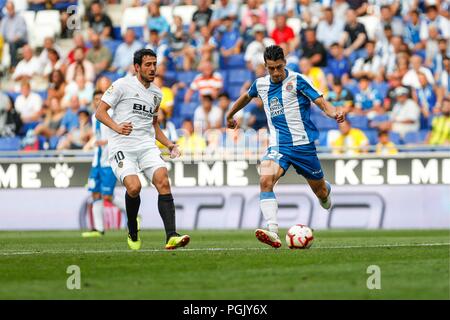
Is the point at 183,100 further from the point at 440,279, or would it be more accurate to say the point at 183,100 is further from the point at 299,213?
the point at 440,279

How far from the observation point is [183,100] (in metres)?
25.6

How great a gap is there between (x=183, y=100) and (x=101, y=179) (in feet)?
18.4

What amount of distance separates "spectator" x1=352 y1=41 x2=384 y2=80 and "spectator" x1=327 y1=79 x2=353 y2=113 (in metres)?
0.71

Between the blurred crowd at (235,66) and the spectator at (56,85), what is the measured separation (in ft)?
0.10

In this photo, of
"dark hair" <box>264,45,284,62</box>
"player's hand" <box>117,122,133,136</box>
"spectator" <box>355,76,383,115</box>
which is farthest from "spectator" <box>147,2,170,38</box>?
"player's hand" <box>117,122,133,136</box>

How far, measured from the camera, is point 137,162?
14078 mm

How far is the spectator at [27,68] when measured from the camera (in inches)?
1095

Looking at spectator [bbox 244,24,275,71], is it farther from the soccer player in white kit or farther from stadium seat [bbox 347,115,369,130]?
the soccer player in white kit

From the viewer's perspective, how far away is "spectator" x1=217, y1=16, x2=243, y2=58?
2611 centimetres

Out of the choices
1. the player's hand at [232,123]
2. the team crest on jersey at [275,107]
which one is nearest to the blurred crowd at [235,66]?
the player's hand at [232,123]

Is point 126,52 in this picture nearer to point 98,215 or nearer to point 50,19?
point 50,19

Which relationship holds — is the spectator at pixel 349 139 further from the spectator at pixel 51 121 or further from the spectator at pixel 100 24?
the spectator at pixel 100 24
